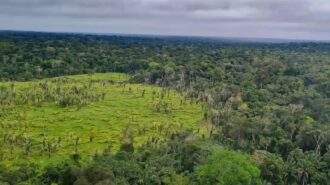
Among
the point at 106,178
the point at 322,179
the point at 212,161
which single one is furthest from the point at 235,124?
the point at 106,178

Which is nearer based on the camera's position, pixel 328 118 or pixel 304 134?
pixel 304 134

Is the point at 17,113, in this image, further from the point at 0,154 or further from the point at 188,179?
the point at 188,179

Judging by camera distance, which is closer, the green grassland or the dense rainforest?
the dense rainforest

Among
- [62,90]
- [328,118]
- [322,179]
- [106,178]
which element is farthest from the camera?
[62,90]

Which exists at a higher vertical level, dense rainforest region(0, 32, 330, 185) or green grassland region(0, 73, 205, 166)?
dense rainforest region(0, 32, 330, 185)

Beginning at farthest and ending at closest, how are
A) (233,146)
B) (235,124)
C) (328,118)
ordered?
1. (328,118)
2. (235,124)
3. (233,146)
